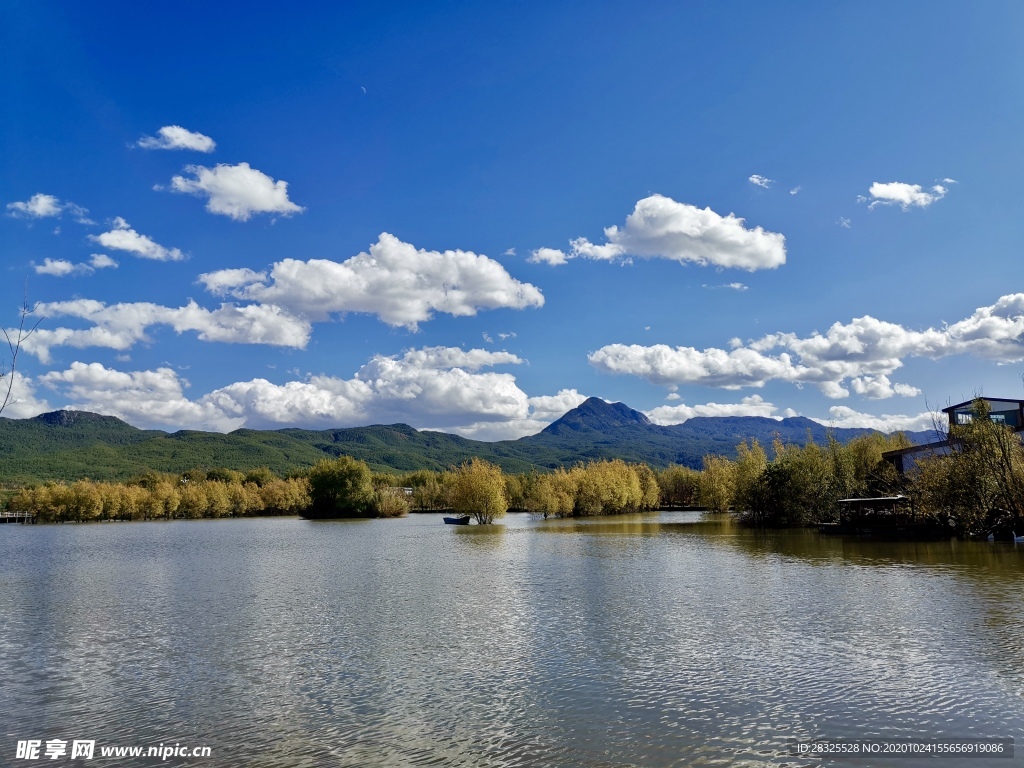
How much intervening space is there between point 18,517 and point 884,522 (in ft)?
520

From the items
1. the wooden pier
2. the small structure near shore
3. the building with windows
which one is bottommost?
the wooden pier

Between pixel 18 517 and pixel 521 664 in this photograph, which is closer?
pixel 521 664

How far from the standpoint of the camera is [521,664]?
15578 mm

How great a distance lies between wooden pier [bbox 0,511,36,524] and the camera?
451 ft

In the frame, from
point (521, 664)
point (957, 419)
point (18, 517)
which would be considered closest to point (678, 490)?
point (957, 419)

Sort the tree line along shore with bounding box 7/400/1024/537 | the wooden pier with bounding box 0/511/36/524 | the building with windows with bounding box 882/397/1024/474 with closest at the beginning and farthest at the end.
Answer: the tree line along shore with bounding box 7/400/1024/537 < the building with windows with bounding box 882/397/1024/474 < the wooden pier with bounding box 0/511/36/524

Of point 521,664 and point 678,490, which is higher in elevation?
point 521,664

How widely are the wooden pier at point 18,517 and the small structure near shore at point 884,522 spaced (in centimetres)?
14454

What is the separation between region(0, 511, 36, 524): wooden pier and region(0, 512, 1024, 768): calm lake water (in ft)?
425

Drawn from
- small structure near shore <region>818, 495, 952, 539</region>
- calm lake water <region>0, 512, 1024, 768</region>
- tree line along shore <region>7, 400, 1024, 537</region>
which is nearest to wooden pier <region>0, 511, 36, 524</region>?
tree line along shore <region>7, 400, 1024, 537</region>

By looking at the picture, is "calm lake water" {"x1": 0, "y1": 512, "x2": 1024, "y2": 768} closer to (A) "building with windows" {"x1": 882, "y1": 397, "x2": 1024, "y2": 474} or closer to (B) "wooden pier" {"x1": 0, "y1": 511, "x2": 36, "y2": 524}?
(A) "building with windows" {"x1": 882, "y1": 397, "x2": 1024, "y2": 474}

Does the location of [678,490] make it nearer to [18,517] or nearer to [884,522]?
[884,522]

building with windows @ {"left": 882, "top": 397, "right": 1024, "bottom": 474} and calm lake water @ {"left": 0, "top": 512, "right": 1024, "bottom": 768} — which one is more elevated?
building with windows @ {"left": 882, "top": 397, "right": 1024, "bottom": 474}

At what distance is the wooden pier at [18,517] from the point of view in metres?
137
